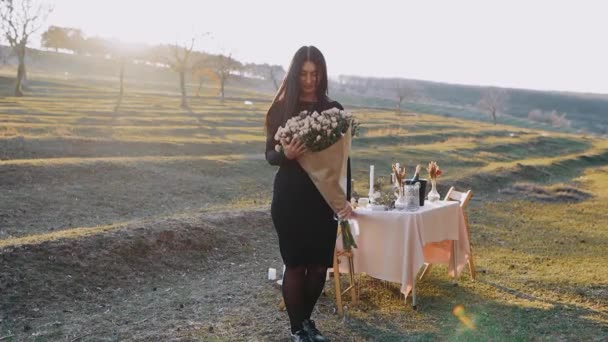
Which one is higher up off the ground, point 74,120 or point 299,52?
point 299,52

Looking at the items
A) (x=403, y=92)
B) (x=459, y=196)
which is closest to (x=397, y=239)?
(x=459, y=196)

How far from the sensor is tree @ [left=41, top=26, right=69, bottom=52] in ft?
322

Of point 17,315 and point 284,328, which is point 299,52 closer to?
point 284,328

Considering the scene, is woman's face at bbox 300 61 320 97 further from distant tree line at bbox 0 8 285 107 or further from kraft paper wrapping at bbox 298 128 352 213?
distant tree line at bbox 0 8 285 107

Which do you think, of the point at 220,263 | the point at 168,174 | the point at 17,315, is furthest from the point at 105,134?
the point at 17,315

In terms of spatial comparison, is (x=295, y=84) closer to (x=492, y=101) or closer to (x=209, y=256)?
(x=209, y=256)

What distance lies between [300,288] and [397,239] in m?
2.02

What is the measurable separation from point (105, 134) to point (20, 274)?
18.9 meters

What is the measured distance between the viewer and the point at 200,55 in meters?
69.4

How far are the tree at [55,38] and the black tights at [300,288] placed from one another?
10242 cm

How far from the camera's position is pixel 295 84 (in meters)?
5.12

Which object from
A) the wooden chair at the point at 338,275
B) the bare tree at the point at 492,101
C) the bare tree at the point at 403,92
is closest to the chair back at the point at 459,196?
the wooden chair at the point at 338,275

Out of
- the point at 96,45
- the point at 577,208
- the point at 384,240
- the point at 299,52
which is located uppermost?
the point at 96,45

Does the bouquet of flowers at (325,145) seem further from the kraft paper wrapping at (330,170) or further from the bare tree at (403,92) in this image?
the bare tree at (403,92)
